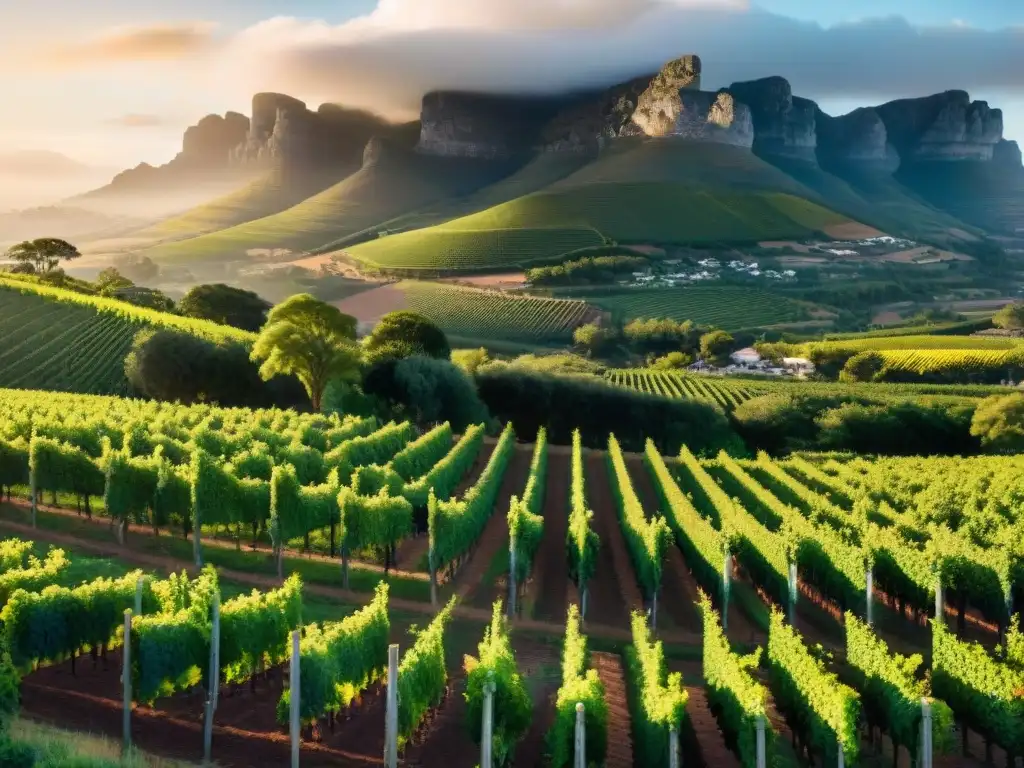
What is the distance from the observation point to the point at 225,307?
85.9 m

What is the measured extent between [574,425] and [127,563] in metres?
39.4

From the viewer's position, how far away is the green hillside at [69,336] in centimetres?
5590

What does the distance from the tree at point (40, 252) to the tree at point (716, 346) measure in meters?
68.9

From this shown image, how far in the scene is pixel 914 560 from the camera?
71.3 ft

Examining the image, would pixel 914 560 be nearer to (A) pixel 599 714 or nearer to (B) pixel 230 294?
(A) pixel 599 714

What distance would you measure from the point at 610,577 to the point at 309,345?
1043 inches

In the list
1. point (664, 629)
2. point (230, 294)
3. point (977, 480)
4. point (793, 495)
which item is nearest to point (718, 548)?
point (664, 629)

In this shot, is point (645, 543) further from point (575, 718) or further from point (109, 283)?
point (109, 283)

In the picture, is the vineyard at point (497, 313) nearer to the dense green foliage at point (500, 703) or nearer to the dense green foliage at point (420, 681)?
the dense green foliage at point (420, 681)

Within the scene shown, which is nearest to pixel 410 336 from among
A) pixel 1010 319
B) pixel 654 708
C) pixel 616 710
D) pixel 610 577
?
pixel 610 577

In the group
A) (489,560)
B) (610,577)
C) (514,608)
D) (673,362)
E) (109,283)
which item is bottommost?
(673,362)

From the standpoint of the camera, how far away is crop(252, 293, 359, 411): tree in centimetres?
4809

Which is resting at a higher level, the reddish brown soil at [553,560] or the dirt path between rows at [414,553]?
the dirt path between rows at [414,553]

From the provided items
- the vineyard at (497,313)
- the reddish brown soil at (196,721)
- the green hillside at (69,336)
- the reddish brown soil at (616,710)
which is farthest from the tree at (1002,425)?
the vineyard at (497,313)
